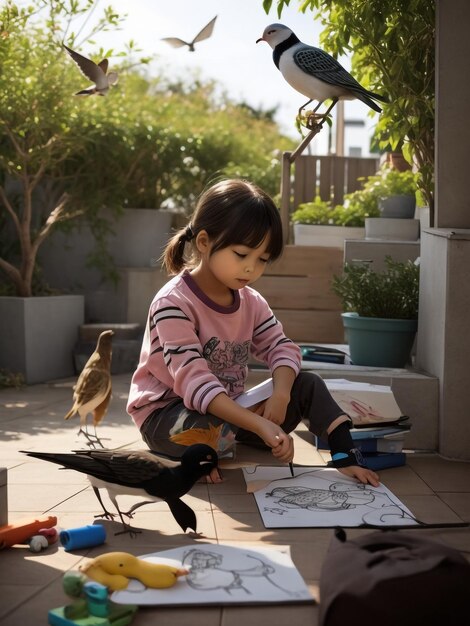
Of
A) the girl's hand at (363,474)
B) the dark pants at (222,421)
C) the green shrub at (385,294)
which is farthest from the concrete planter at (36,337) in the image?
the girl's hand at (363,474)

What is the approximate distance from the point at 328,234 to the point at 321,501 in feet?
12.9

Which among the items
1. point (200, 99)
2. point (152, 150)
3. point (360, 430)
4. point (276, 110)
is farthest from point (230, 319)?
point (276, 110)

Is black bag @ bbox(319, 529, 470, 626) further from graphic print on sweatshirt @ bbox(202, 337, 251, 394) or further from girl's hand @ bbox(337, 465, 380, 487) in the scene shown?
graphic print on sweatshirt @ bbox(202, 337, 251, 394)

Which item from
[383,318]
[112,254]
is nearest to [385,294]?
[383,318]

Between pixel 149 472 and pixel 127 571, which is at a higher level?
pixel 149 472

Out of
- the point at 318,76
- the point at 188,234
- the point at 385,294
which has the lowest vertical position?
the point at 385,294

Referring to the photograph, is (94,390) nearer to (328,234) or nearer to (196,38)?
(196,38)

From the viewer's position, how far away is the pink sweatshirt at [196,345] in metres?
2.83

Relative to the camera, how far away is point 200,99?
12656 mm

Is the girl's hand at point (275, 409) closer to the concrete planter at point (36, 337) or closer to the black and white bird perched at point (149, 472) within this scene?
the black and white bird perched at point (149, 472)

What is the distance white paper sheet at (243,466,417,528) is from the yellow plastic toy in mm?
586

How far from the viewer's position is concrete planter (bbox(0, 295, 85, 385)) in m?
5.78

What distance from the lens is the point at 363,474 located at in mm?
2848

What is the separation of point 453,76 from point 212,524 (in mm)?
2227
